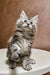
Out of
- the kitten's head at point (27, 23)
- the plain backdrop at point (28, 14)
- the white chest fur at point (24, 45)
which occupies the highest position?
the plain backdrop at point (28, 14)

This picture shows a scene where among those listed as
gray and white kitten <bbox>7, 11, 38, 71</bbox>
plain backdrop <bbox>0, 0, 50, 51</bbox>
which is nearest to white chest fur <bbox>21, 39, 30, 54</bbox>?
gray and white kitten <bbox>7, 11, 38, 71</bbox>

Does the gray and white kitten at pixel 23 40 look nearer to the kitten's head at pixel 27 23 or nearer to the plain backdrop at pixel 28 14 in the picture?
the kitten's head at pixel 27 23

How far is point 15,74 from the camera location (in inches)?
29.0

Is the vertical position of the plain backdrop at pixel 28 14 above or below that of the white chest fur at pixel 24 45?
above

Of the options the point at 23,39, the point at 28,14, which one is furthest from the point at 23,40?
the point at 28,14

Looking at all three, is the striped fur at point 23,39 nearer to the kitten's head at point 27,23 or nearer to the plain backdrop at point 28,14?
the kitten's head at point 27,23

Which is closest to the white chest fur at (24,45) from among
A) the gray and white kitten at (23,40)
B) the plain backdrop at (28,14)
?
the gray and white kitten at (23,40)

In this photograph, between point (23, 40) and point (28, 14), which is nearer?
point (23, 40)

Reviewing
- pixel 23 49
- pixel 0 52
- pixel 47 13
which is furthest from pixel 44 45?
pixel 23 49

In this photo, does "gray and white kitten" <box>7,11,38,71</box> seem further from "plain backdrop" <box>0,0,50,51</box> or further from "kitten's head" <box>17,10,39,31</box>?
"plain backdrop" <box>0,0,50,51</box>

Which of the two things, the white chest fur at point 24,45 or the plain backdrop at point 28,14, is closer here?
the white chest fur at point 24,45

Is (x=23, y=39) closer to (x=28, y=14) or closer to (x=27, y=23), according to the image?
(x=27, y=23)

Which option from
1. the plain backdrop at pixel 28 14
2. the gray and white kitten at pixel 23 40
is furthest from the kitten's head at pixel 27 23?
the plain backdrop at pixel 28 14

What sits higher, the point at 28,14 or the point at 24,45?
the point at 28,14
